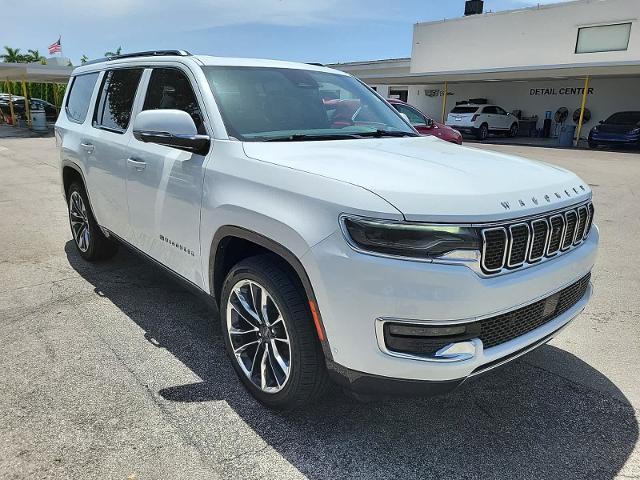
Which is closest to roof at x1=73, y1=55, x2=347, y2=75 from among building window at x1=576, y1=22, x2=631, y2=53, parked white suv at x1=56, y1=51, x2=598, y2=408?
parked white suv at x1=56, y1=51, x2=598, y2=408

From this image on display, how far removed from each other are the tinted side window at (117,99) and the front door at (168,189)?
27 centimetres

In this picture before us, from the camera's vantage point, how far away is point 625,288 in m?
4.77

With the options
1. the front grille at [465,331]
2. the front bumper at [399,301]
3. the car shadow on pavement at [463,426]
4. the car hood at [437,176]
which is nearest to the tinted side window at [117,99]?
the car hood at [437,176]

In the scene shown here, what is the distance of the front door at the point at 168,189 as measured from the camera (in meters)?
3.08

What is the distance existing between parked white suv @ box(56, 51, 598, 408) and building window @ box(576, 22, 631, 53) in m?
26.7

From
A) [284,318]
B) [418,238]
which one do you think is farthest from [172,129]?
[418,238]

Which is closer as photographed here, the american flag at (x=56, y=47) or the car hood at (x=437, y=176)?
the car hood at (x=437, y=176)

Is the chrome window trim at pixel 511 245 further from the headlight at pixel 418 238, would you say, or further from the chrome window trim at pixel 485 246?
the headlight at pixel 418 238

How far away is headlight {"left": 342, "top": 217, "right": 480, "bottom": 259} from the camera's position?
6.80 ft

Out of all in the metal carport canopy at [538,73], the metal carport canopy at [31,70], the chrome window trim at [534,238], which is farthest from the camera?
the metal carport canopy at [31,70]

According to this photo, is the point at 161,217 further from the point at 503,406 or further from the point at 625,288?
the point at 625,288

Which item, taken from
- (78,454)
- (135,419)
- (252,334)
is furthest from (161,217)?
(78,454)

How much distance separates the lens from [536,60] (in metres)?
27.9

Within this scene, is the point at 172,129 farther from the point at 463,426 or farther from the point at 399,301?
the point at 463,426
